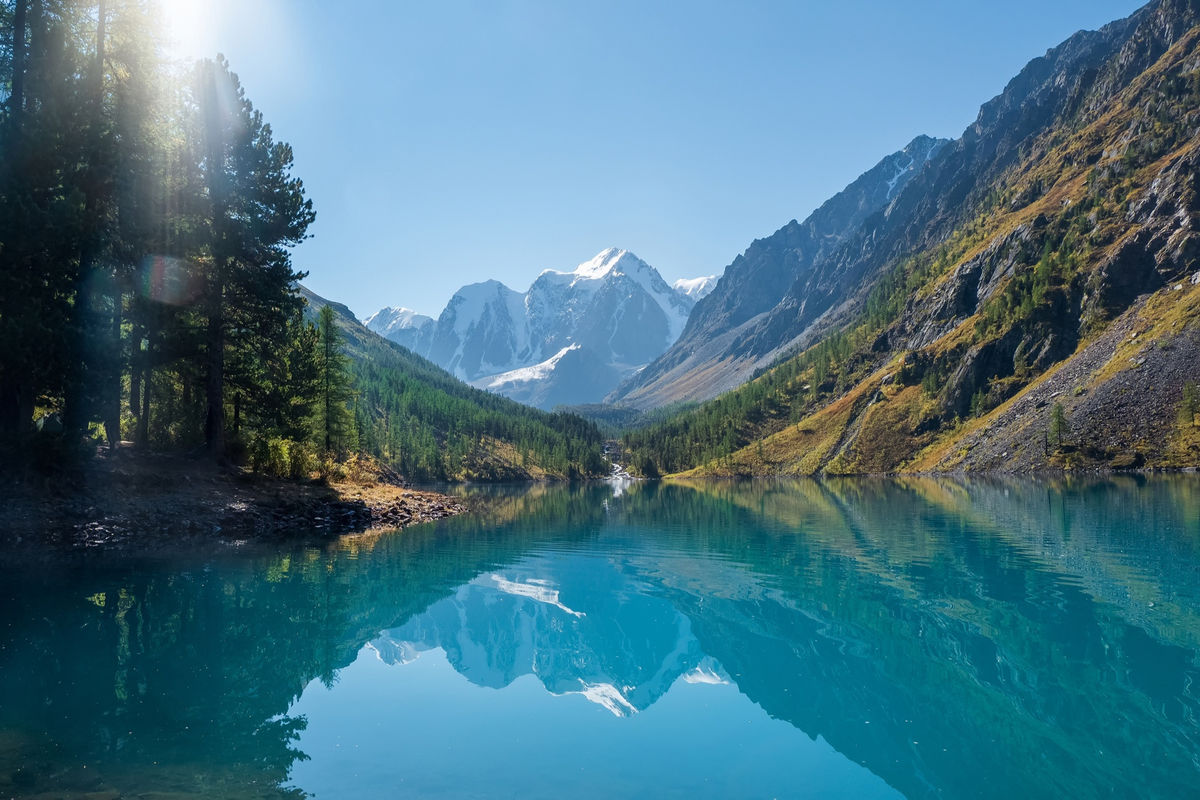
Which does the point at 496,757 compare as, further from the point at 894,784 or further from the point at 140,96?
the point at 140,96

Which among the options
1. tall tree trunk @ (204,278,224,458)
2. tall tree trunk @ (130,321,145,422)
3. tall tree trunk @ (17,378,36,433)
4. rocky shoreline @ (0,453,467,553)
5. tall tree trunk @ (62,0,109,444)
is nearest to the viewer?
rocky shoreline @ (0,453,467,553)

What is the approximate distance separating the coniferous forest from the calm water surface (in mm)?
10705

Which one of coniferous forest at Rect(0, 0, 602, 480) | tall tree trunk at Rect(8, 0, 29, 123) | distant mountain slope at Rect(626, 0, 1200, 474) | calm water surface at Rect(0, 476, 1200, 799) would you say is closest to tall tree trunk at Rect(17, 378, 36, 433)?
coniferous forest at Rect(0, 0, 602, 480)

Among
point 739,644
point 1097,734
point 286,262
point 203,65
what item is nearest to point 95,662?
point 739,644

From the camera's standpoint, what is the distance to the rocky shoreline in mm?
30094

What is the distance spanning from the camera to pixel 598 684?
674 inches

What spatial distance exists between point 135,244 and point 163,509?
14507mm

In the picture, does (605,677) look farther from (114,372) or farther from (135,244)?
(135,244)

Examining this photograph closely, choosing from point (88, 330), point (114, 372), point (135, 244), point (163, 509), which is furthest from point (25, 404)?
point (135, 244)

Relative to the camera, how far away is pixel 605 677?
59.1 feet

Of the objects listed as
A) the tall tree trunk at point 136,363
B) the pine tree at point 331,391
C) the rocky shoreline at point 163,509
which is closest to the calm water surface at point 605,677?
the rocky shoreline at point 163,509

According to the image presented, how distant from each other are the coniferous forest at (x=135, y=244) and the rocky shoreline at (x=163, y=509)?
2024 mm

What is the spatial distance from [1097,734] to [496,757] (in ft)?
39.8

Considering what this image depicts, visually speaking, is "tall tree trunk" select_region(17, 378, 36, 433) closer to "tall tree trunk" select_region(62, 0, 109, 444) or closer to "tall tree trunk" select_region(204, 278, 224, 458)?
"tall tree trunk" select_region(62, 0, 109, 444)
